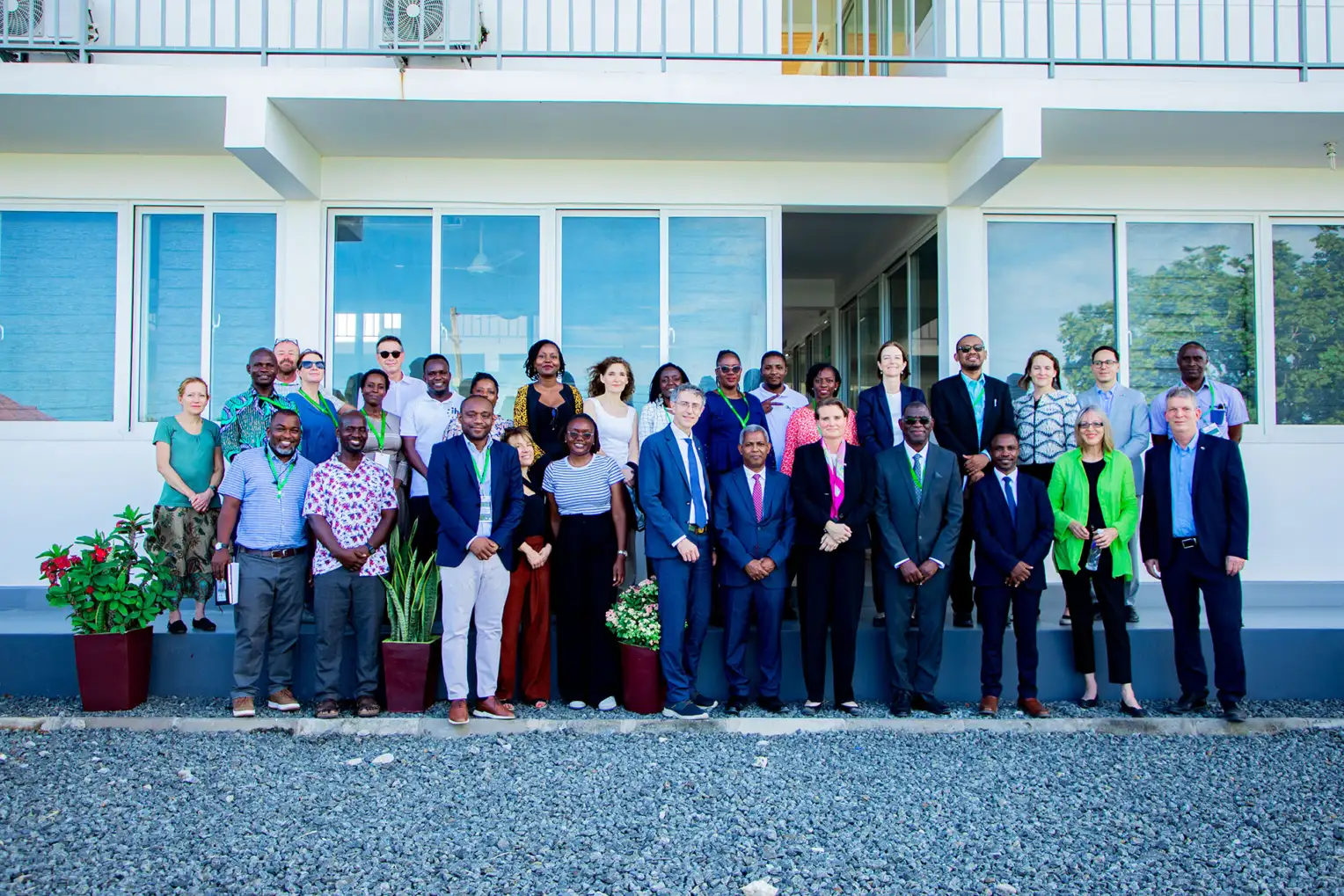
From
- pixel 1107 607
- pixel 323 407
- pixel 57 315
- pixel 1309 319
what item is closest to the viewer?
pixel 1107 607

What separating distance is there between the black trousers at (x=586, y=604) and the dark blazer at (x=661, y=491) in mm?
252

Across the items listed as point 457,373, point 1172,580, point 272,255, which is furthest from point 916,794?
point 272,255

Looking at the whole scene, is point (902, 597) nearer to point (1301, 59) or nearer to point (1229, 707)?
point (1229, 707)

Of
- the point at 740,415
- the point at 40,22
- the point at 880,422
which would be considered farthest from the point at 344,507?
the point at 40,22

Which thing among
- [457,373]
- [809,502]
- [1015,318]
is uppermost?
[1015,318]

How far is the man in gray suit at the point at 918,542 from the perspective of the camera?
5.06 meters

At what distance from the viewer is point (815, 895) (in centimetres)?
311

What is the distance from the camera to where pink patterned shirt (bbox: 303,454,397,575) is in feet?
16.1

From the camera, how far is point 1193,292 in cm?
725

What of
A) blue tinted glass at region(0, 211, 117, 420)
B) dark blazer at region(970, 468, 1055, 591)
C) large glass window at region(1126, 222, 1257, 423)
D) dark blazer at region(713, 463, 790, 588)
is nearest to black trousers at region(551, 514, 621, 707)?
dark blazer at region(713, 463, 790, 588)

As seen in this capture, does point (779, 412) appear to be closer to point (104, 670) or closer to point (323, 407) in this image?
point (323, 407)

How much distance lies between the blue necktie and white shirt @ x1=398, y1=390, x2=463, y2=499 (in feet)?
4.80

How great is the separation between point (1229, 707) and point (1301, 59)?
13.5ft

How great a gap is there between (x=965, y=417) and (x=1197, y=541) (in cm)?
138
